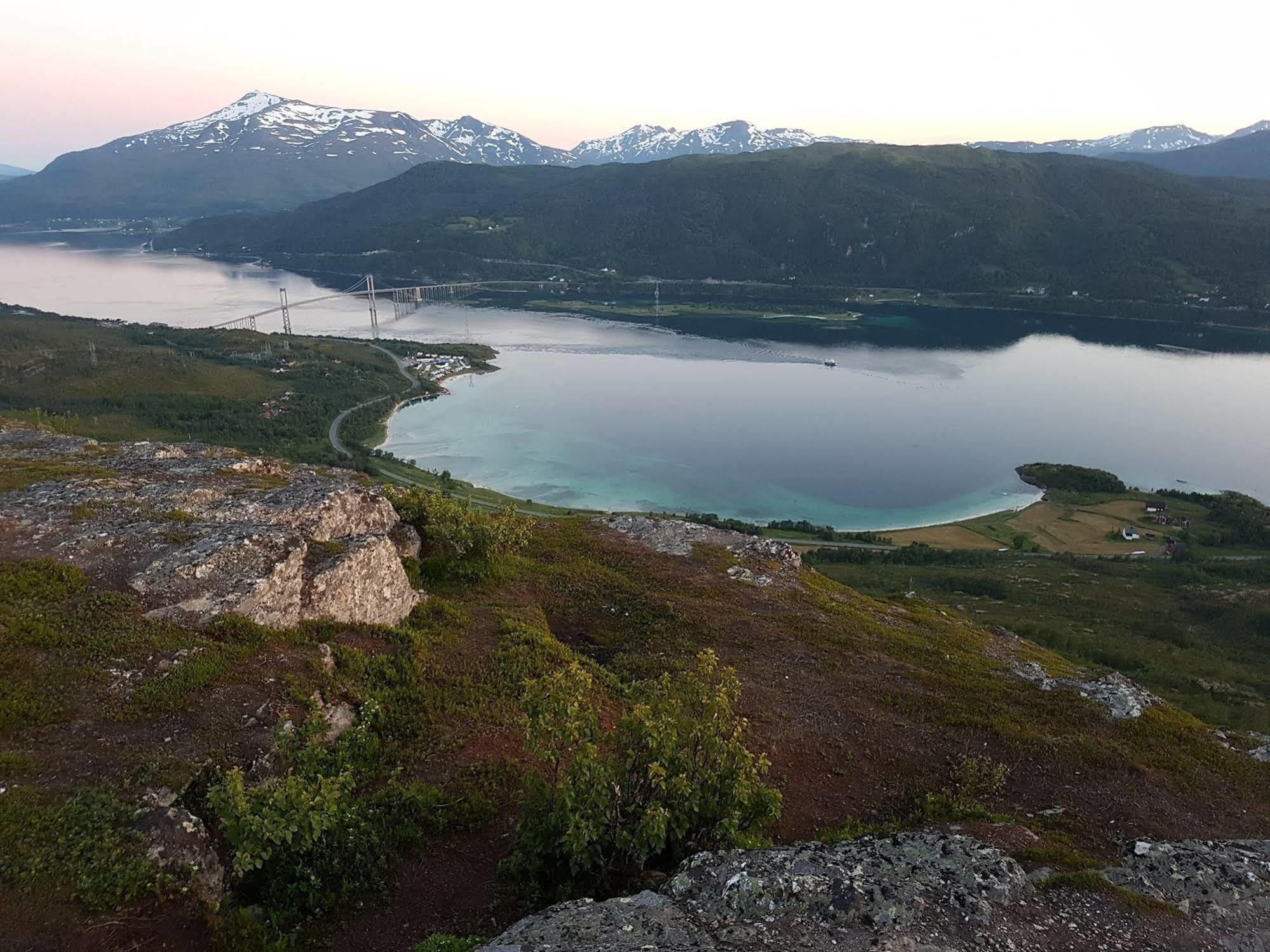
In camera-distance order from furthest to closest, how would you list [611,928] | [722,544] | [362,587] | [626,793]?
[722,544]
[362,587]
[626,793]
[611,928]

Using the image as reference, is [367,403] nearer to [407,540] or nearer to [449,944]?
[407,540]

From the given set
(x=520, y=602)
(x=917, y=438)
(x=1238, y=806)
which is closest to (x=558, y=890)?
(x=520, y=602)

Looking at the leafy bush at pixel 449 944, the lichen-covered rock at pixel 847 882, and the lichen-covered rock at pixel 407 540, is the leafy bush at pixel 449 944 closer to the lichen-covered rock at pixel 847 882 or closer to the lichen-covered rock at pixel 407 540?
the lichen-covered rock at pixel 847 882

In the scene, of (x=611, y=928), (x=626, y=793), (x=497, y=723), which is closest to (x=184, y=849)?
(x=611, y=928)

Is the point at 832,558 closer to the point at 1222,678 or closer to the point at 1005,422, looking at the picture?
the point at 1222,678

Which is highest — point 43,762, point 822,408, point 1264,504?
point 43,762

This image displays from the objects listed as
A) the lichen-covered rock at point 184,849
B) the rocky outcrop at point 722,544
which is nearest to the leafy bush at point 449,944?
the lichen-covered rock at point 184,849
